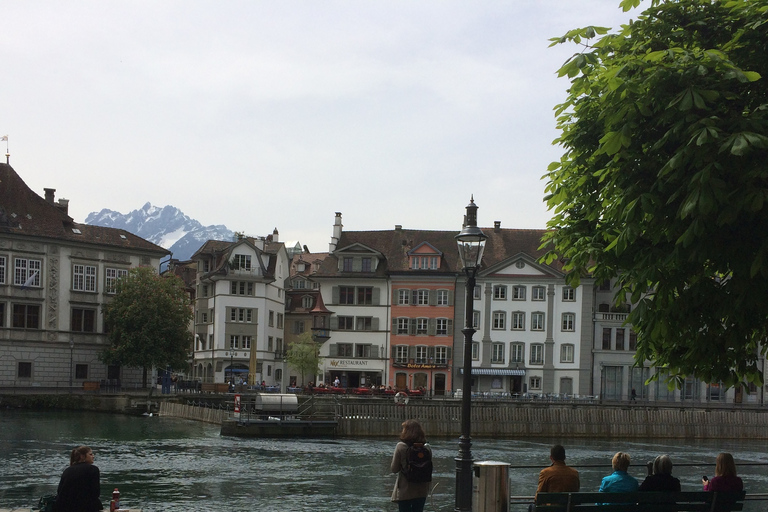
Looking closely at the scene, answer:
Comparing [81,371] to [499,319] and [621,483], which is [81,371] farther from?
[621,483]

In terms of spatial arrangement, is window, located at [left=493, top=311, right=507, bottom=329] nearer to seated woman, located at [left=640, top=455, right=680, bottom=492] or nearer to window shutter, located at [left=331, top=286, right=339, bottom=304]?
window shutter, located at [left=331, top=286, right=339, bottom=304]

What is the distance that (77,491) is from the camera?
12.9 meters

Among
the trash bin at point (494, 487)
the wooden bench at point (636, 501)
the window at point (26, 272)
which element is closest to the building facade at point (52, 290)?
the window at point (26, 272)

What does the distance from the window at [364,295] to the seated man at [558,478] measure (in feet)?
241

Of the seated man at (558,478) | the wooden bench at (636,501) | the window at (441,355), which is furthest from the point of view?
the window at (441,355)

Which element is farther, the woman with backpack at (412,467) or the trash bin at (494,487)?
the trash bin at (494,487)

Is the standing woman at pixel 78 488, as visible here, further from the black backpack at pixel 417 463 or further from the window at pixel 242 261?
the window at pixel 242 261

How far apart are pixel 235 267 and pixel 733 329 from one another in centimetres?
7652

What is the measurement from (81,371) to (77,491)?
236ft

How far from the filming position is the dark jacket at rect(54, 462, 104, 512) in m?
12.9

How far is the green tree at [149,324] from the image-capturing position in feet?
252

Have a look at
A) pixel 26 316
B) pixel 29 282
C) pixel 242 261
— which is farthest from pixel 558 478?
pixel 242 261

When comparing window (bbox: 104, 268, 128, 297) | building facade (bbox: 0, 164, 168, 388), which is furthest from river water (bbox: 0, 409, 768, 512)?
window (bbox: 104, 268, 128, 297)

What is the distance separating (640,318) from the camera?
42.7ft
